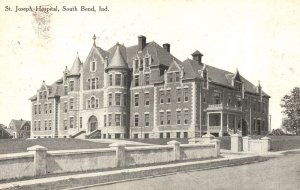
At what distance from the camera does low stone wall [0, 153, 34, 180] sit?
14.0m

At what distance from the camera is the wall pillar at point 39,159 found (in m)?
15.1

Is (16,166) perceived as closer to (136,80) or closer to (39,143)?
(39,143)

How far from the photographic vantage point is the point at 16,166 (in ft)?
47.4

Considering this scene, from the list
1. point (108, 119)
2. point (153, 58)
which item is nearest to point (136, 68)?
point (153, 58)

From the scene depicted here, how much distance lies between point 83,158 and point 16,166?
3304mm

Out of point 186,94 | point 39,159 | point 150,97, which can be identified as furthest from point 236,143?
point 39,159

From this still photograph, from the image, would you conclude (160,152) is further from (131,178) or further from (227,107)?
(227,107)

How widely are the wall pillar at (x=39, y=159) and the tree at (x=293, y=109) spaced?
2040 inches

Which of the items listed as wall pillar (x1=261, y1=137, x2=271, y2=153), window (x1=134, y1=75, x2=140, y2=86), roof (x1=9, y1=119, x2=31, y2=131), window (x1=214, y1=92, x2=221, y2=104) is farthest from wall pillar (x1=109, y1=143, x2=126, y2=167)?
roof (x1=9, y1=119, x2=31, y2=131)

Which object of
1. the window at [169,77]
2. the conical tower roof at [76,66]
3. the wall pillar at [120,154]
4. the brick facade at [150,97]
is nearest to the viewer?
the wall pillar at [120,154]

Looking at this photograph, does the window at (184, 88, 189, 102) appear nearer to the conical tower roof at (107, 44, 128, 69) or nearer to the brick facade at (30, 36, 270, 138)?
the brick facade at (30, 36, 270, 138)

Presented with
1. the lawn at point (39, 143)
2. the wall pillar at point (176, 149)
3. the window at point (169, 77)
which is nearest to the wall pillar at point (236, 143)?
the lawn at point (39, 143)

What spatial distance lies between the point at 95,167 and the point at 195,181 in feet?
16.7

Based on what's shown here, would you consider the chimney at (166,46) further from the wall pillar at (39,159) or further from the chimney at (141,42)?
the wall pillar at (39,159)
